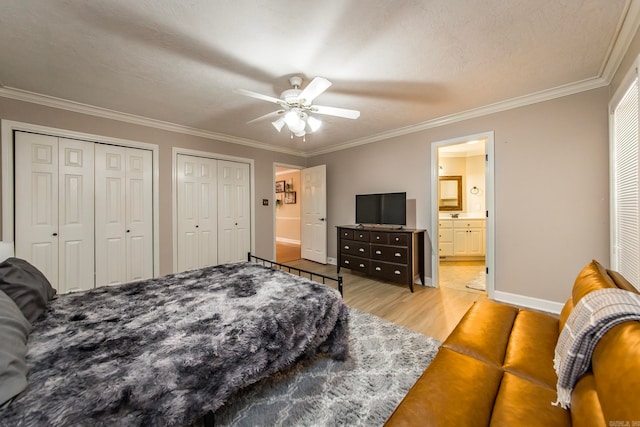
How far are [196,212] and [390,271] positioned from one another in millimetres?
3208

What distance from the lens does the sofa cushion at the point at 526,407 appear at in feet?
2.83

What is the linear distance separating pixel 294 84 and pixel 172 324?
2.19 metres

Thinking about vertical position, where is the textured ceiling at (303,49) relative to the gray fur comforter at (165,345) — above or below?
above

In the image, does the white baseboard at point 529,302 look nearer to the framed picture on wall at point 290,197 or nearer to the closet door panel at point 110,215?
the closet door panel at point 110,215

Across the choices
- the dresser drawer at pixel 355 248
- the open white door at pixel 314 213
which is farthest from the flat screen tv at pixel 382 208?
the open white door at pixel 314 213

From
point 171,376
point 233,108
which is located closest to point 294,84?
point 233,108

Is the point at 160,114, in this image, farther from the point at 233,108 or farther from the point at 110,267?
the point at 110,267

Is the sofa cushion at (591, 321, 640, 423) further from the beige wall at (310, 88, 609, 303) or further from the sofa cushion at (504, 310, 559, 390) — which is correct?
the beige wall at (310, 88, 609, 303)

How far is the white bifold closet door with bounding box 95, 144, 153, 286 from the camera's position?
3188 mm

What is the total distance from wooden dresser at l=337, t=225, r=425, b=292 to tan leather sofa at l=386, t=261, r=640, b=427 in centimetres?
192

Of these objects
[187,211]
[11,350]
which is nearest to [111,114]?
[187,211]

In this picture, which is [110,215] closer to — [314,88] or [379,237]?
[314,88]

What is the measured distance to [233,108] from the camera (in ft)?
10.1

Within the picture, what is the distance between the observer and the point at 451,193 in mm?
5859
